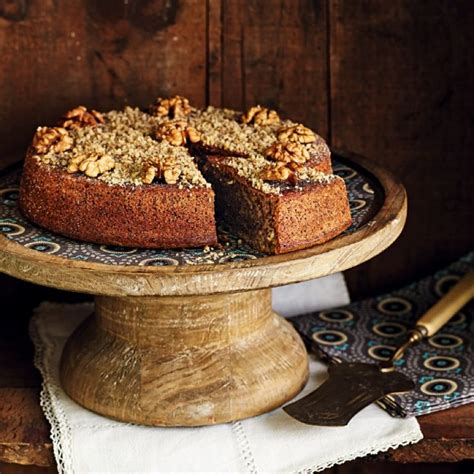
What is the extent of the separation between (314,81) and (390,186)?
1.23 ft

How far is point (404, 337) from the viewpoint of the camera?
1.93 meters

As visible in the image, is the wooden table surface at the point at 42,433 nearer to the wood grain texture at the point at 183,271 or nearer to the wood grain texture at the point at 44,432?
the wood grain texture at the point at 44,432

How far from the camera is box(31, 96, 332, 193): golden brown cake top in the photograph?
160 centimetres

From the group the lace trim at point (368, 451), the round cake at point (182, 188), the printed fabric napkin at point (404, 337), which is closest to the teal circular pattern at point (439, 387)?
the printed fabric napkin at point (404, 337)

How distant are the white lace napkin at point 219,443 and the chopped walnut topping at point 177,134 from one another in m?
0.43

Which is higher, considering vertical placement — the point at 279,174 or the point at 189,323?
the point at 279,174

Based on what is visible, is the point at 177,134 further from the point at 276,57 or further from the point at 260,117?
the point at 276,57

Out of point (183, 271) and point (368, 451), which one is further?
point (368, 451)

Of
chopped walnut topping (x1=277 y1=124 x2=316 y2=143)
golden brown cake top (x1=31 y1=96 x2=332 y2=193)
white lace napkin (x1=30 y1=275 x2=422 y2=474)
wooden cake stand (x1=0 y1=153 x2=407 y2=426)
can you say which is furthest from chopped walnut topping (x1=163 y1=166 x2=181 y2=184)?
white lace napkin (x1=30 y1=275 x2=422 y2=474)

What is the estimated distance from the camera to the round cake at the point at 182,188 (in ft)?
5.15

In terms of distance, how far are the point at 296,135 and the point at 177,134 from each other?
0.61 ft

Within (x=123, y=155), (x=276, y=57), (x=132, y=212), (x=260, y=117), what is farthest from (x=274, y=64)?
(x=132, y=212)

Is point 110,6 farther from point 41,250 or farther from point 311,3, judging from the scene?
point 41,250

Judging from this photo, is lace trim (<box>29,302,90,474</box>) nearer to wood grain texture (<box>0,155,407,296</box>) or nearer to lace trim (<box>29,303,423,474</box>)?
lace trim (<box>29,303,423,474</box>)
